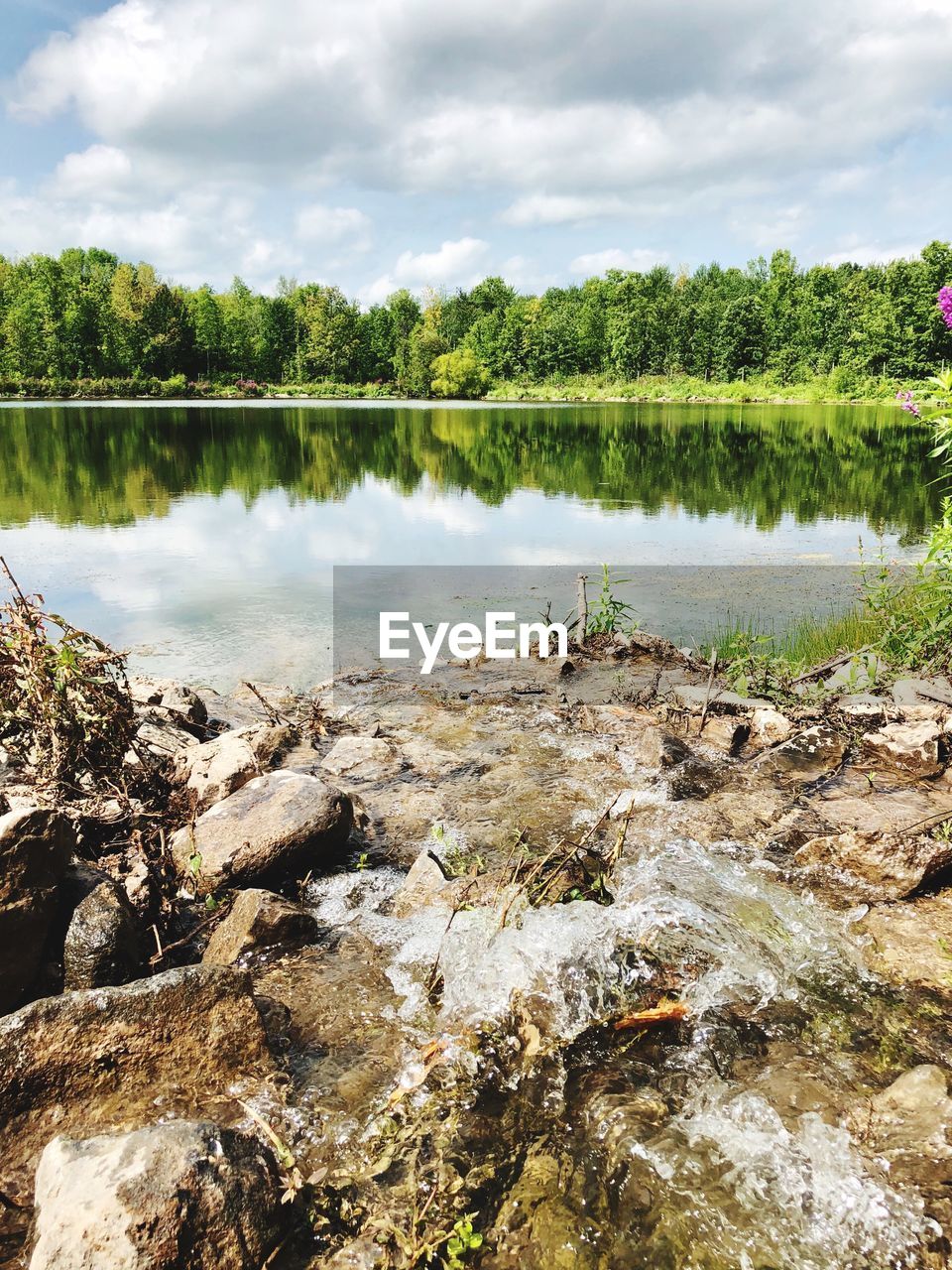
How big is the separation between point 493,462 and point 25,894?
1236 inches

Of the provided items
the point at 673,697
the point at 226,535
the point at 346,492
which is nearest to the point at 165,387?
the point at 346,492

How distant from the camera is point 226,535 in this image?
19797mm

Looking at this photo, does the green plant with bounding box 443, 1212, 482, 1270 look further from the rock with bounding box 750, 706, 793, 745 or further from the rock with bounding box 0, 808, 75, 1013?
the rock with bounding box 750, 706, 793, 745

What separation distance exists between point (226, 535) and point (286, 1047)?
17.1 meters

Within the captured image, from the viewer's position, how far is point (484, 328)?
10550cm

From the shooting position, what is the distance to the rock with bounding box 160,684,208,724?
331 inches

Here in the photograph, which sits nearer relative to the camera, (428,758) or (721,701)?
(428,758)

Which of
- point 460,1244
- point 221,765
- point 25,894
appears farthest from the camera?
point 221,765

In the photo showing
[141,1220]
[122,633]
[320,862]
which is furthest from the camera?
[122,633]

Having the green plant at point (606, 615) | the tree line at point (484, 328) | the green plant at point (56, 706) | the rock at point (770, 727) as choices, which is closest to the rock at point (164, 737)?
the green plant at point (56, 706)

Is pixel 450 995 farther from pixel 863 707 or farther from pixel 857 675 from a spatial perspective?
pixel 857 675

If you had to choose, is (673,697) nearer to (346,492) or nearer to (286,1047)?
(286,1047)

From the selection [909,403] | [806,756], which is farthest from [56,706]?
[909,403]

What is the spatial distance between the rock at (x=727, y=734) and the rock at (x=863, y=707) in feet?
3.13
